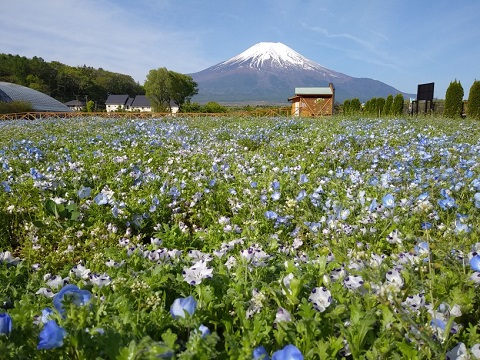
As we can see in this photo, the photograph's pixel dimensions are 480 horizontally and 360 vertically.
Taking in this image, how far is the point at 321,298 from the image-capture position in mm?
1334

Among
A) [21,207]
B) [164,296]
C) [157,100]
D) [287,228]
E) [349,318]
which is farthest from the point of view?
[157,100]

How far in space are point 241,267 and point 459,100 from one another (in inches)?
761

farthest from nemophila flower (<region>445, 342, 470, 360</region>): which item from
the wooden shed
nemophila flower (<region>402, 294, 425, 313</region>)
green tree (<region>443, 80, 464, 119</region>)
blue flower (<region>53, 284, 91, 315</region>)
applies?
the wooden shed

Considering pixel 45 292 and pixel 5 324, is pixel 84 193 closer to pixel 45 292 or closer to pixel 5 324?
pixel 45 292

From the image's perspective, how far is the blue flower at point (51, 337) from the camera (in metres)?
0.95

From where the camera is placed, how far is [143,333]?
121cm

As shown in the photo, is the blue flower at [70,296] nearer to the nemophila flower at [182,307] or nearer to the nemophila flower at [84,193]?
the nemophila flower at [182,307]

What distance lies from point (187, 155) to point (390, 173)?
10.1ft

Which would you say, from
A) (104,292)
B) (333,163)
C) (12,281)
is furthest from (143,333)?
(333,163)

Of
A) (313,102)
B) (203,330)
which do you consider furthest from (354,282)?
(313,102)

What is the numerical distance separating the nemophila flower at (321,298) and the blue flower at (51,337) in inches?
32.2

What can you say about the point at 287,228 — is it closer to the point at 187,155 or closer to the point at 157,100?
the point at 187,155

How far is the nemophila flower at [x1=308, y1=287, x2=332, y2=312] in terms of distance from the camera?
1.32 meters

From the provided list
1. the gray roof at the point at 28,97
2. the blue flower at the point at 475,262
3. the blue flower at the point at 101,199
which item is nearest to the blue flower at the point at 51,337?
the blue flower at the point at 475,262
